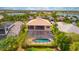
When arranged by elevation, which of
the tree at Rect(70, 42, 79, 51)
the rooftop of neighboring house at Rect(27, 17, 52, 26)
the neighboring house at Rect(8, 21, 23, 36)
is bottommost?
the tree at Rect(70, 42, 79, 51)

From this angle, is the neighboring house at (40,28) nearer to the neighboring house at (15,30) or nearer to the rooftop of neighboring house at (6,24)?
the neighboring house at (15,30)

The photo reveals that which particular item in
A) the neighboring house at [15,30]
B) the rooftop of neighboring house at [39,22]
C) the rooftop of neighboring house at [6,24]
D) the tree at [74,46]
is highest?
the rooftop of neighboring house at [39,22]

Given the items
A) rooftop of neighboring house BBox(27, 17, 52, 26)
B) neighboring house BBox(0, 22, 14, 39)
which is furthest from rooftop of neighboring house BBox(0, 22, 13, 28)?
rooftop of neighboring house BBox(27, 17, 52, 26)

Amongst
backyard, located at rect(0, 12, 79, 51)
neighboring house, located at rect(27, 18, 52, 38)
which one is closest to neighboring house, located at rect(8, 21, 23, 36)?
backyard, located at rect(0, 12, 79, 51)

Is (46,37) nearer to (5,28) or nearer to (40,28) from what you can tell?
(40,28)

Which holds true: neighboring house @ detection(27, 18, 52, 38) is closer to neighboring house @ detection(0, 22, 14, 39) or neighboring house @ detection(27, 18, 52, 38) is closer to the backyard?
the backyard

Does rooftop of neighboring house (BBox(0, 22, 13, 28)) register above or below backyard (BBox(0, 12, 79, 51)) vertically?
above

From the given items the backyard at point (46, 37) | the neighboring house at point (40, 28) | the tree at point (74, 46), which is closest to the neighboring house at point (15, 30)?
the backyard at point (46, 37)

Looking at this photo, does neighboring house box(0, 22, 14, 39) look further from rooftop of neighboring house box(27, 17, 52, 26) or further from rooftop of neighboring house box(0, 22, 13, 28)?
rooftop of neighboring house box(27, 17, 52, 26)
